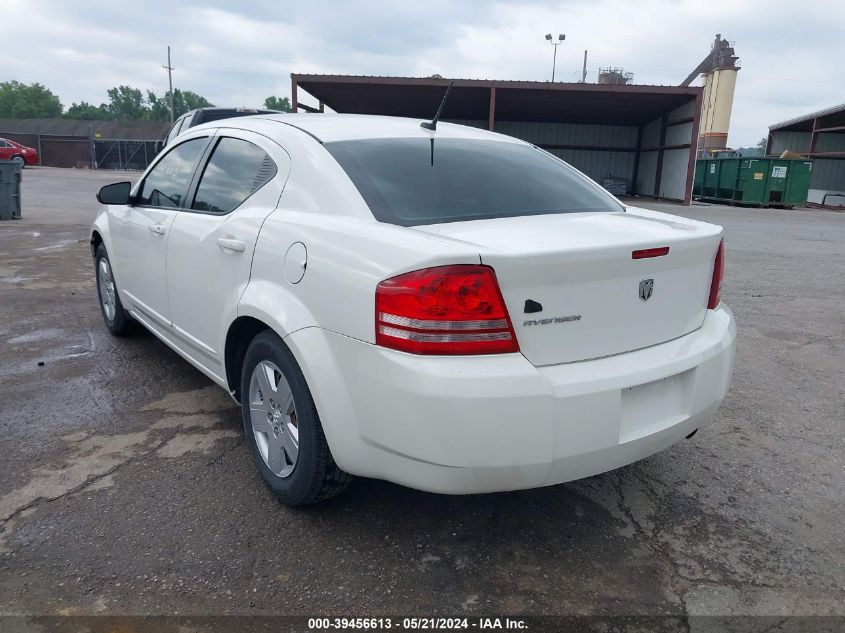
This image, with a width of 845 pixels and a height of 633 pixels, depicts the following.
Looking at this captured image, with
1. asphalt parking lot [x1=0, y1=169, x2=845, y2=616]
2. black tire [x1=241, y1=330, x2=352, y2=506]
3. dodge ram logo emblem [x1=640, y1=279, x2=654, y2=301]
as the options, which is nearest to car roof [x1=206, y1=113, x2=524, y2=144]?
black tire [x1=241, y1=330, x2=352, y2=506]

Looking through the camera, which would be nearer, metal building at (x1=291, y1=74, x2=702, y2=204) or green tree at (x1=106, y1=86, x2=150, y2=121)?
metal building at (x1=291, y1=74, x2=702, y2=204)

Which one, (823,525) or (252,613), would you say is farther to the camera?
(823,525)

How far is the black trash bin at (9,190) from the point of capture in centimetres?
1249

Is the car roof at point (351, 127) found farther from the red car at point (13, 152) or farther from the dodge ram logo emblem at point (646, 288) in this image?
the red car at point (13, 152)

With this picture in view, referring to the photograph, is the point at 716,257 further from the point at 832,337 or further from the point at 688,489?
the point at 832,337

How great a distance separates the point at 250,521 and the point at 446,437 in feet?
3.46

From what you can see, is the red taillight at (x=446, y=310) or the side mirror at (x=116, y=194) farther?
the side mirror at (x=116, y=194)

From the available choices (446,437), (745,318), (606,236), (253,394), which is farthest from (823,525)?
(745,318)

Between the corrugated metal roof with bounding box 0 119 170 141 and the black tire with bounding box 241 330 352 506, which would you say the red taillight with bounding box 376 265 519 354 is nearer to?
the black tire with bounding box 241 330 352 506

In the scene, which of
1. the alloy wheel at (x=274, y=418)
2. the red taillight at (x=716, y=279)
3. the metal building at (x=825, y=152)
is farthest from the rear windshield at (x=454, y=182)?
the metal building at (x=825, y=152)

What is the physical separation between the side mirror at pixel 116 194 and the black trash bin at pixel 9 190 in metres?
9.91

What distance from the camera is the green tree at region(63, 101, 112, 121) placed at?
9816 cm

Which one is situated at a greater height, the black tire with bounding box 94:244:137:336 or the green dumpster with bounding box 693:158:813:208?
the green dumpster with bounding box 693:158:813:208

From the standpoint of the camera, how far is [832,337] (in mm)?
5598
